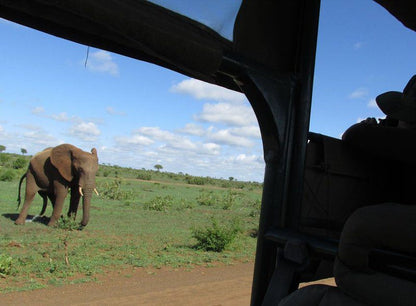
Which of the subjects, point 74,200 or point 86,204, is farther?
point 74,200

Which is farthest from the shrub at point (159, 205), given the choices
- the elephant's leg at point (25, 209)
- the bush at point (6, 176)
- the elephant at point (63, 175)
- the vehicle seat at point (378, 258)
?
the vehicle seat at point (378, 258)

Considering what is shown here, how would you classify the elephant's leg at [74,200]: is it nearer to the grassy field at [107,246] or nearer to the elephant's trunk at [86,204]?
the grassy field at [107,246]

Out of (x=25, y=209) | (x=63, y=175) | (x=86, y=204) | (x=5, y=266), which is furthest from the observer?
(x=63, y=175)

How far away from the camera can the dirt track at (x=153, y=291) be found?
572 cm

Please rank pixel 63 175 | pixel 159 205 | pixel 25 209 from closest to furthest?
pixel 25 209
pixel 63 175
pixel 159 205

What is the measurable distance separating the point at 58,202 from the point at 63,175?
3.15 feet

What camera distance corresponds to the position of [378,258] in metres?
1.07

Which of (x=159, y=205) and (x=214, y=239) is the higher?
(x=159, y=205)

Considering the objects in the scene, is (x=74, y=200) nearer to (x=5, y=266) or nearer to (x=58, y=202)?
(x=58, y=202)

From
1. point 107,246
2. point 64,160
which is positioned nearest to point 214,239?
point 107,246

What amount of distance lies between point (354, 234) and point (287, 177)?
481 millimetres

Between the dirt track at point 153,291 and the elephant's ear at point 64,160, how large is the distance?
19.5ft

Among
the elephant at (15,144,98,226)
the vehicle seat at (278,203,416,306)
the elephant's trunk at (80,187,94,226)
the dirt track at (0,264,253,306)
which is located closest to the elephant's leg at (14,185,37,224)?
the elephant at (15,144,98,226)

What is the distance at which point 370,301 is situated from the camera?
1.05 m
